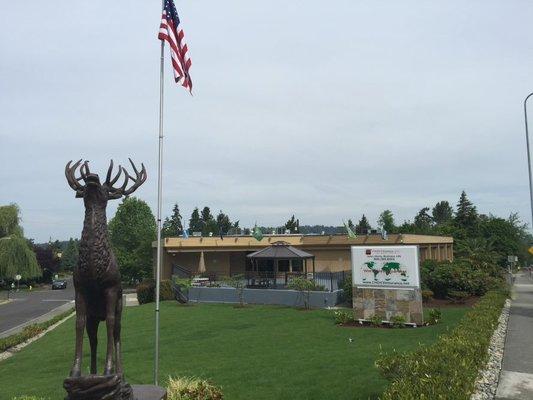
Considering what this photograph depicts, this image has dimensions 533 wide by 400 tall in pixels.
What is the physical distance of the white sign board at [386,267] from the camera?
57.2 ft

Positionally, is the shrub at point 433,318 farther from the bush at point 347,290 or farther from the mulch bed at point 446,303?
the bush at point 347,290

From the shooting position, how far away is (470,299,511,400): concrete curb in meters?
9.02

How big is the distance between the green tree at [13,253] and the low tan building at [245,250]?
868 inches

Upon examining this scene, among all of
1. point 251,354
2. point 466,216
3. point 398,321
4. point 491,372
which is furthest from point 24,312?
point 466,216

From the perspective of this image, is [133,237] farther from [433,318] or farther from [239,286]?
[433,318]

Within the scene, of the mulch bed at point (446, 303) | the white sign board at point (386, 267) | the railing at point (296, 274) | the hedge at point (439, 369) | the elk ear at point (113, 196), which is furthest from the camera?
the railing at point (296, 274)

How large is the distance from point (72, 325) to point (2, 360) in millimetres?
6994

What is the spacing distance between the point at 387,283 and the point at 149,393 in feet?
40.5

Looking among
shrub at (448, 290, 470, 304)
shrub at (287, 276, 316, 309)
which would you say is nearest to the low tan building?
shrub at (448, 290, 470, 304)

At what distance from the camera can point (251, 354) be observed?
515 inches

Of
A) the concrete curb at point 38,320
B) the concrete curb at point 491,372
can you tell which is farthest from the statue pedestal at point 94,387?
the concrete curb at point 38,320

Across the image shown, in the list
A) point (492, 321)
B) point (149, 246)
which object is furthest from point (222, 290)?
point (149, 246)

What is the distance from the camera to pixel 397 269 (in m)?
17.8

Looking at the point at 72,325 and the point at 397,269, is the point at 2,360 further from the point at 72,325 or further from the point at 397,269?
the point at 397,269
